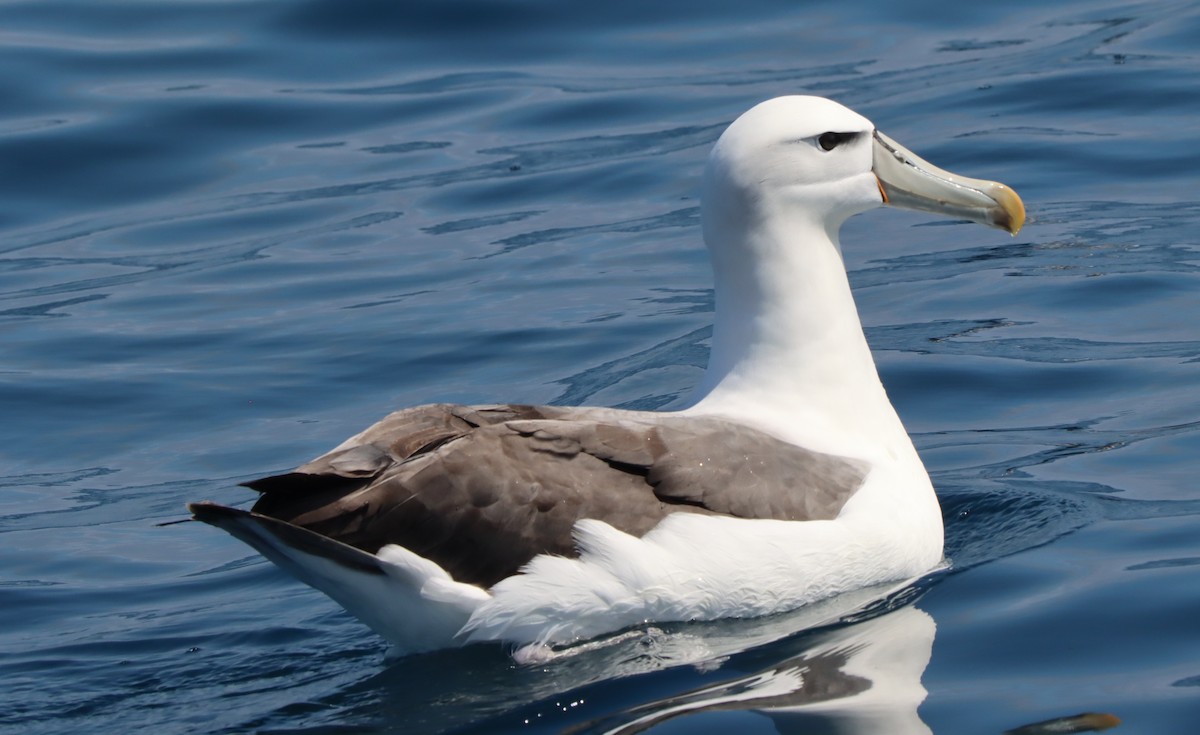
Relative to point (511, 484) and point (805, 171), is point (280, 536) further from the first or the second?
point (805, 171)

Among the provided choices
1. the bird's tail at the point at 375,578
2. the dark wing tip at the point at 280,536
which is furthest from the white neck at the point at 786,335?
the dark wing tip at the point at 280,536

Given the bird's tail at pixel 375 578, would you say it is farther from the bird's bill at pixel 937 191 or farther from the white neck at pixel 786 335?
the bird's bill at pixel 937 191

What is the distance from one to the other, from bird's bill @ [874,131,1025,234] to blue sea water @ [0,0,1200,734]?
117 cm

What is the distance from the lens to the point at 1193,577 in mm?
6262

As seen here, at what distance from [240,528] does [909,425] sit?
3.89m

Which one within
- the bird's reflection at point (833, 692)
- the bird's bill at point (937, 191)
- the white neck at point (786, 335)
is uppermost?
the bird's bill at point (937, 191)

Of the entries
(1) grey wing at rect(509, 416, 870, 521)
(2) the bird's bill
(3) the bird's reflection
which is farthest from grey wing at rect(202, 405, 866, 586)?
(2) the bird's bill

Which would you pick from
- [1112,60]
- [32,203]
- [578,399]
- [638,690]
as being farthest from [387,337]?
[1112,60]

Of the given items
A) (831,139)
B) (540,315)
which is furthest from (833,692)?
(540,315)

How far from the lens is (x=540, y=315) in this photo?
11.0 meters

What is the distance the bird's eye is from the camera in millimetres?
6984

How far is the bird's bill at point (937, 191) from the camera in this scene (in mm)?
7199

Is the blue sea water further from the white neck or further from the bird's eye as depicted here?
the bird's eye

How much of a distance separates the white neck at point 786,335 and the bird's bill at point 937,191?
1.23 ft
